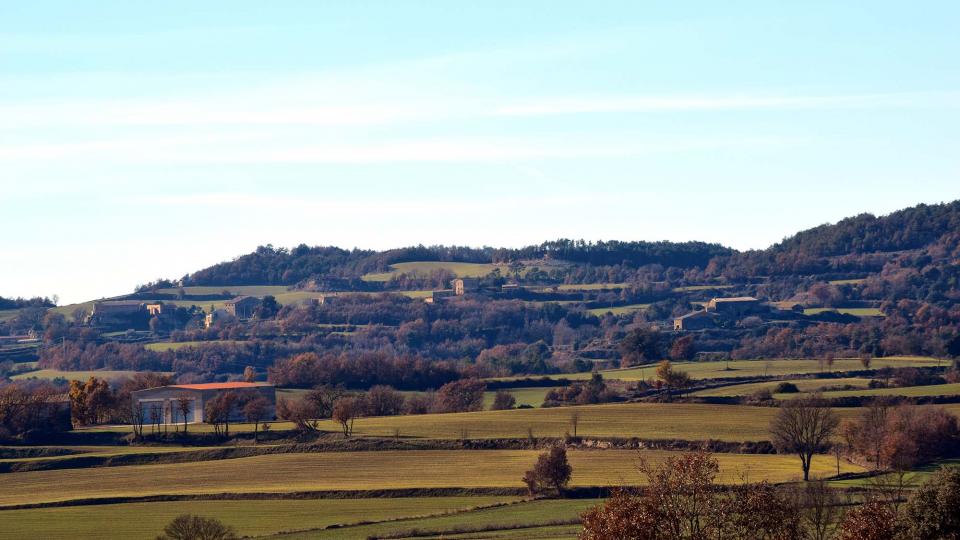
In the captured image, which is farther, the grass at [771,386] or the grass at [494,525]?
the grass at [771,386]

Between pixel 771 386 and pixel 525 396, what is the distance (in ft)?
87.3

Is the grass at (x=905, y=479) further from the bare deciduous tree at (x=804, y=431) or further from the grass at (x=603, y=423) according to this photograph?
the grass at (x=603, y=423)

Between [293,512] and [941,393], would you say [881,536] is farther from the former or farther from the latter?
[941,393]

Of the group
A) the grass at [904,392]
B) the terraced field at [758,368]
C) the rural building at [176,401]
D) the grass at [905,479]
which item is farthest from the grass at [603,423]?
the terraced field at [758,368]

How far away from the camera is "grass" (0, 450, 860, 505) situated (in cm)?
8488

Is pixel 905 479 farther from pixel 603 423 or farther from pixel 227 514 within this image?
pixel 227 514

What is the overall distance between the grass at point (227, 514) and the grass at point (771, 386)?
52757mm

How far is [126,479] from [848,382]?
67.4 meters

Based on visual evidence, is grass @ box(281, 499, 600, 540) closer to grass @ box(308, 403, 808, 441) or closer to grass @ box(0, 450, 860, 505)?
grass @ box(0, 450, 860, 505)

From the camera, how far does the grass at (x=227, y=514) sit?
70.6 meters

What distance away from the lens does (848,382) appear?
13088cm

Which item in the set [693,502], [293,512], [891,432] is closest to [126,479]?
[293,512]

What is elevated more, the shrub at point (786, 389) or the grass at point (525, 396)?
the shrub at point (786, 389)

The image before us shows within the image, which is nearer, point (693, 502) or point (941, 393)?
point (693, 502)
